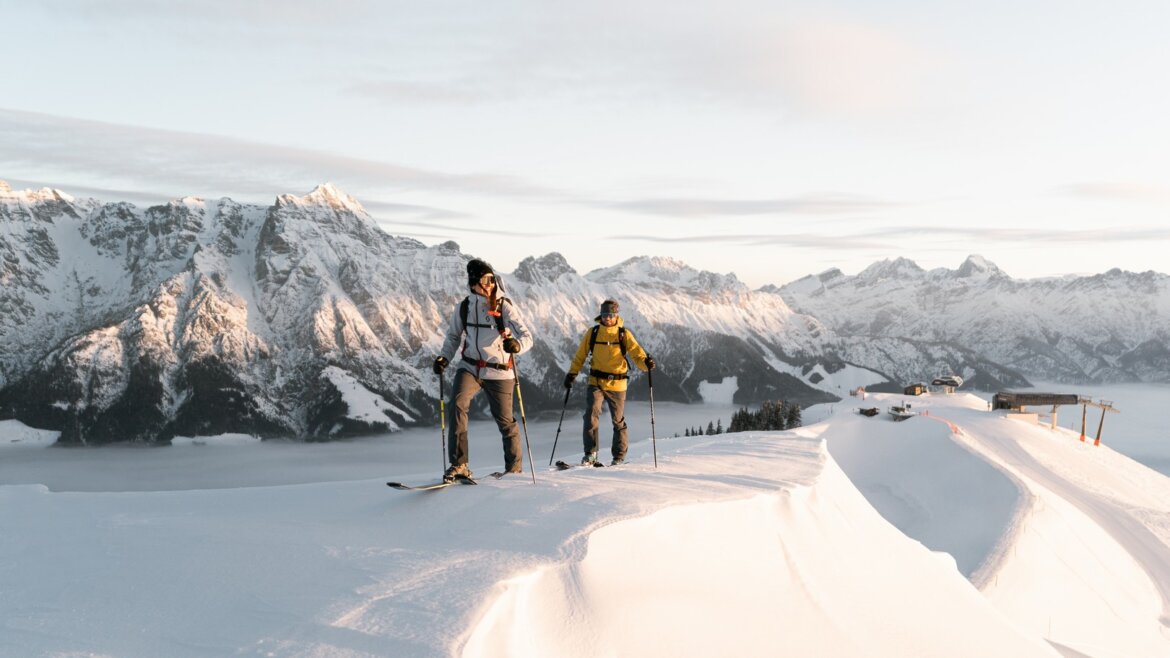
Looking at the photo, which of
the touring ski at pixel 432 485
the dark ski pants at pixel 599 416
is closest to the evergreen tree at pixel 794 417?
the dark ski pants at pixel 599 416

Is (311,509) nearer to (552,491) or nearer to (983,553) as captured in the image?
(552,491)

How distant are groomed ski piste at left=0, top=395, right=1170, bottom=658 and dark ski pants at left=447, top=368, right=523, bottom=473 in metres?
0.90

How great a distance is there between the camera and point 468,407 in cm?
1285

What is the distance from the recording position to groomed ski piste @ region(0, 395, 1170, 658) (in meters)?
6.56

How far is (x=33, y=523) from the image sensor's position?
9961 mm

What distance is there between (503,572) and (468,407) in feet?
18.4

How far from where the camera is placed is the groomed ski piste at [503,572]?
6.56 metres

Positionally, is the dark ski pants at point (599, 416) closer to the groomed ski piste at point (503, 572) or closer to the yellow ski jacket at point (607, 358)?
the yellow ski jacket at point (607, 358)

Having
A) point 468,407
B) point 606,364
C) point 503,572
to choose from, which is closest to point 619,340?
point 606,364

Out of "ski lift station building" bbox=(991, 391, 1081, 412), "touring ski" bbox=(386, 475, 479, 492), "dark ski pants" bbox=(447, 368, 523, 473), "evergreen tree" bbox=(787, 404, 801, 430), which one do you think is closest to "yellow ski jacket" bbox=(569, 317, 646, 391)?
"dark ski pants" bbox=(447, 368, 523, 473)

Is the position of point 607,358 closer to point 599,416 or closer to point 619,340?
point 619,340

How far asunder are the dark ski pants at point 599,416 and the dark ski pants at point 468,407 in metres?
3.25

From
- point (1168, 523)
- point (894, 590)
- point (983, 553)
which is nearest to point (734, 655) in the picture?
point (894, 590)

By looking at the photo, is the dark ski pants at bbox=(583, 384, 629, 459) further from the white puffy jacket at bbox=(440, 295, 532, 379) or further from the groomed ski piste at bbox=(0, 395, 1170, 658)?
the white puffy jacket at bbox=(440, 295, 532, 379)
